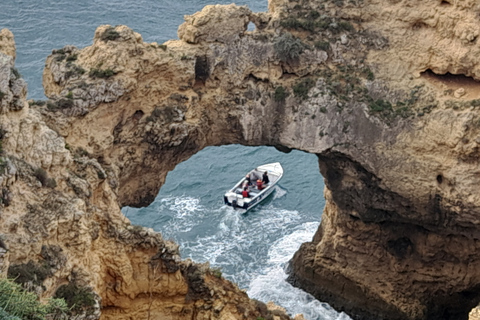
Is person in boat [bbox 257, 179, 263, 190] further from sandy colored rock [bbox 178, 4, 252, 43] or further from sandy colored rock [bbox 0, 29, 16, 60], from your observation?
sandy colored rock [bbox 0, 29, 16, 60]

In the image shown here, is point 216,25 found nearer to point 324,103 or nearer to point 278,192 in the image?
point 324,103

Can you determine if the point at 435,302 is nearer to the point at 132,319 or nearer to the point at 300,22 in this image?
the point at 300,22

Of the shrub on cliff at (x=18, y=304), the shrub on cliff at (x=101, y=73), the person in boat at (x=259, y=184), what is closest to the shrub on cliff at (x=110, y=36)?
the shrub on cliff at (x=101, y=73)

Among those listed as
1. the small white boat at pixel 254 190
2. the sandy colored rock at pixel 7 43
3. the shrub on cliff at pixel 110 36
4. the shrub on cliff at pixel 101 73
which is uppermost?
the sandy colored rock at pixel 7 43

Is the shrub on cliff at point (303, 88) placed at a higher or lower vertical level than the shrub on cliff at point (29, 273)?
higher

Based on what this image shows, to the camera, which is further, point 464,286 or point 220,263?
point 220,263

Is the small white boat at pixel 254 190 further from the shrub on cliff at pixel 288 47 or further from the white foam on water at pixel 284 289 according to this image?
the shrub on cliff at pixel 288 47

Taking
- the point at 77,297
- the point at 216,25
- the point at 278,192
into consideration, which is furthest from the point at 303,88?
the point at 278,192

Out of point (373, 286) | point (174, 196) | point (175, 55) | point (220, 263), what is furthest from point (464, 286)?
point (174, 196)
